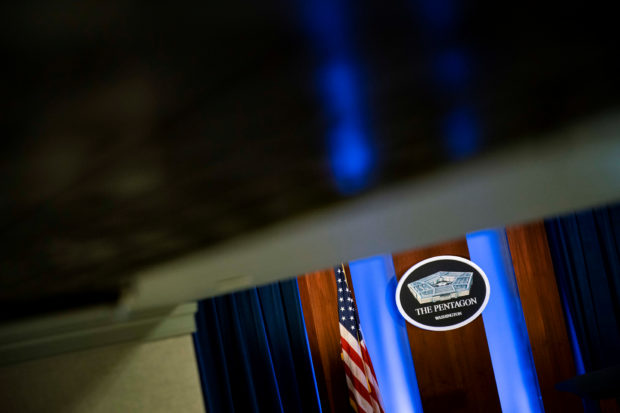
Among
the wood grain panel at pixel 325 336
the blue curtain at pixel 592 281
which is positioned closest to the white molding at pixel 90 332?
the wood grain panel at pixel 325 336

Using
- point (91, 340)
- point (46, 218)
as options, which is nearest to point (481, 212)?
point (46, 218)

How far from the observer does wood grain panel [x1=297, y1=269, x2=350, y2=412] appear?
479 centimetres

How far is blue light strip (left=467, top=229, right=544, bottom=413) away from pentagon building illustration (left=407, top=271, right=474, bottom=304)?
7.5 inches

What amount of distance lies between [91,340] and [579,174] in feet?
5.61

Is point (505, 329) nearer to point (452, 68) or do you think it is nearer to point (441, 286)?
point (441, 286)

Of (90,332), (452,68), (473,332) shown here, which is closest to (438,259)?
(473,332)

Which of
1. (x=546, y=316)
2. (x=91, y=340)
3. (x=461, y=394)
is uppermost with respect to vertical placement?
(x=91, y=340)

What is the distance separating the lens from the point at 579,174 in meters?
0.67

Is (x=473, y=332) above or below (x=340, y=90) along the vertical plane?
below

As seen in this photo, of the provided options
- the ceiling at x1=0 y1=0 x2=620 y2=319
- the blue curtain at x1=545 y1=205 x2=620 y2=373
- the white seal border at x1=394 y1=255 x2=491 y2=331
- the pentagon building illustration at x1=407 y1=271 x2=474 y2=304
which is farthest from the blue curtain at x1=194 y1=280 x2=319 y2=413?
the ceiling at x1=0 y1=0 x2=620 y2=319

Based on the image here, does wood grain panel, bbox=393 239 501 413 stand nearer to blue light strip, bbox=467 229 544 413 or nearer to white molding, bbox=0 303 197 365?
blue light strip, bbox=467 229 544 413

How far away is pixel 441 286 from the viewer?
16.4 ft

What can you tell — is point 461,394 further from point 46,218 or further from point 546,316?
point 46,218

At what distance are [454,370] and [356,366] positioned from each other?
0.83 meters
